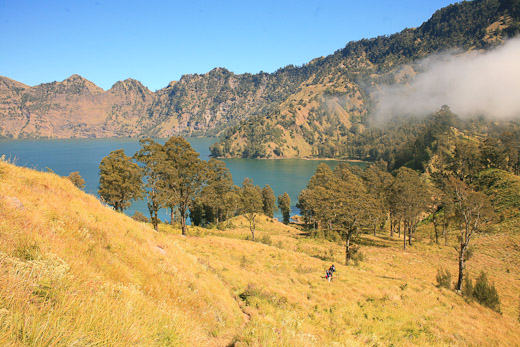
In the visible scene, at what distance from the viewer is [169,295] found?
762 cm

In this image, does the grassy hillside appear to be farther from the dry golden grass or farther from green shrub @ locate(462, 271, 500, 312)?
green shrub @ locate(462, 271, 500, 312)

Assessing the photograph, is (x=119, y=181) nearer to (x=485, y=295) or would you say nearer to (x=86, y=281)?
(x=86, y=281)

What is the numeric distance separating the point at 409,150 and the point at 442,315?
15453 centimetres

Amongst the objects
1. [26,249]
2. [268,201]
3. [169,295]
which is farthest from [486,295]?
[268,201]

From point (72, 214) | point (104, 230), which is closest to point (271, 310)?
point (104, 230)

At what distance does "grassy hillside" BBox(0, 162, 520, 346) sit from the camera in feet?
11.3

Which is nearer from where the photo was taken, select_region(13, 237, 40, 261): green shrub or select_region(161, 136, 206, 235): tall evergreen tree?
select_region(13, 237, 40, 261): green shrub

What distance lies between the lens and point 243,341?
582 centimetres

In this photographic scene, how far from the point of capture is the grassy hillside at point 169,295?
3455 millimetres

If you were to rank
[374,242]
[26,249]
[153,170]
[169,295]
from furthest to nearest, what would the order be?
[374,242] < [153,170] < [169,295] < [26,249]

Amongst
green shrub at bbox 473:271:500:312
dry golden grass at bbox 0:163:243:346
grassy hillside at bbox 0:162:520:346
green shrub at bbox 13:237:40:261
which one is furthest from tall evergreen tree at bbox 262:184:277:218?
green shrub at bbox 13:237:40:261

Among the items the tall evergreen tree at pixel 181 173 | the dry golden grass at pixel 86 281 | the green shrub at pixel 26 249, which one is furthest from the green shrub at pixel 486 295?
the green shrub at pixel 26 249

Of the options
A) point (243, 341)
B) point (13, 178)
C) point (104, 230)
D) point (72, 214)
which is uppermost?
point (13, 178)

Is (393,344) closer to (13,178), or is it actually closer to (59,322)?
(59,322)
